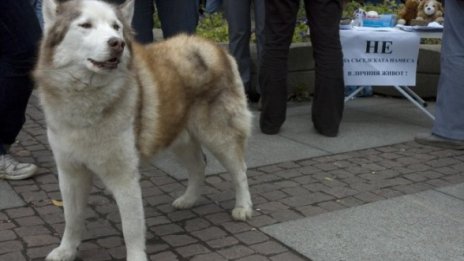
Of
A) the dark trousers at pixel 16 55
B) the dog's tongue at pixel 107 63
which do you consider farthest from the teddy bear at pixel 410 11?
the dog's tongue at pixel 107 63

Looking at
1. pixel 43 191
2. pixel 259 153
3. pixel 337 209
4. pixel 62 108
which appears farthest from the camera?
pixel 259 153

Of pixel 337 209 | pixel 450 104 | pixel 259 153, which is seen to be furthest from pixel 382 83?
pixel 337 209

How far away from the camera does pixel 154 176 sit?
16.5 ft

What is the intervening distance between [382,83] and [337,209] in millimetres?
2718

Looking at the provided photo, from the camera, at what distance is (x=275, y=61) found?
599 cm

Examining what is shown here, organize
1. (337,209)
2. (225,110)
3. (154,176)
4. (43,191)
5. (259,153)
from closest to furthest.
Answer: (225,110) → (337,209) → (43,191) → (154,176) → (259,153)

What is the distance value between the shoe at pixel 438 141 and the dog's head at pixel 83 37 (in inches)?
144

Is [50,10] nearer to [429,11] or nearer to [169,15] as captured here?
[169,15]

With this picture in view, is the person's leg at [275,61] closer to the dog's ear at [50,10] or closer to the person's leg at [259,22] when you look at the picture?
the person's leg at [259,22]

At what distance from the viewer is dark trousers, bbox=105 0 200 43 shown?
16.6 ft

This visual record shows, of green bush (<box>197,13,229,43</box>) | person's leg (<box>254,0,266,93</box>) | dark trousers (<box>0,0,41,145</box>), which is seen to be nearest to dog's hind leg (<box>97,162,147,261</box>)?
dark trousers (<box>0,0,41,145</box>)

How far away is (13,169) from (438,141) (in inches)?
146

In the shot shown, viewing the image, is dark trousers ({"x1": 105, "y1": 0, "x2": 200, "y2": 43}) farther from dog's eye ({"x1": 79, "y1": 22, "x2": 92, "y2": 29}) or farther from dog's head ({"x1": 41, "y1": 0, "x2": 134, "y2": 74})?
dog's eye ({"x1": 79, "y1": 22, "x2": 92, "y2": 29})

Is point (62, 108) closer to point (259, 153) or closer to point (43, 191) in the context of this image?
point (43, 191)
